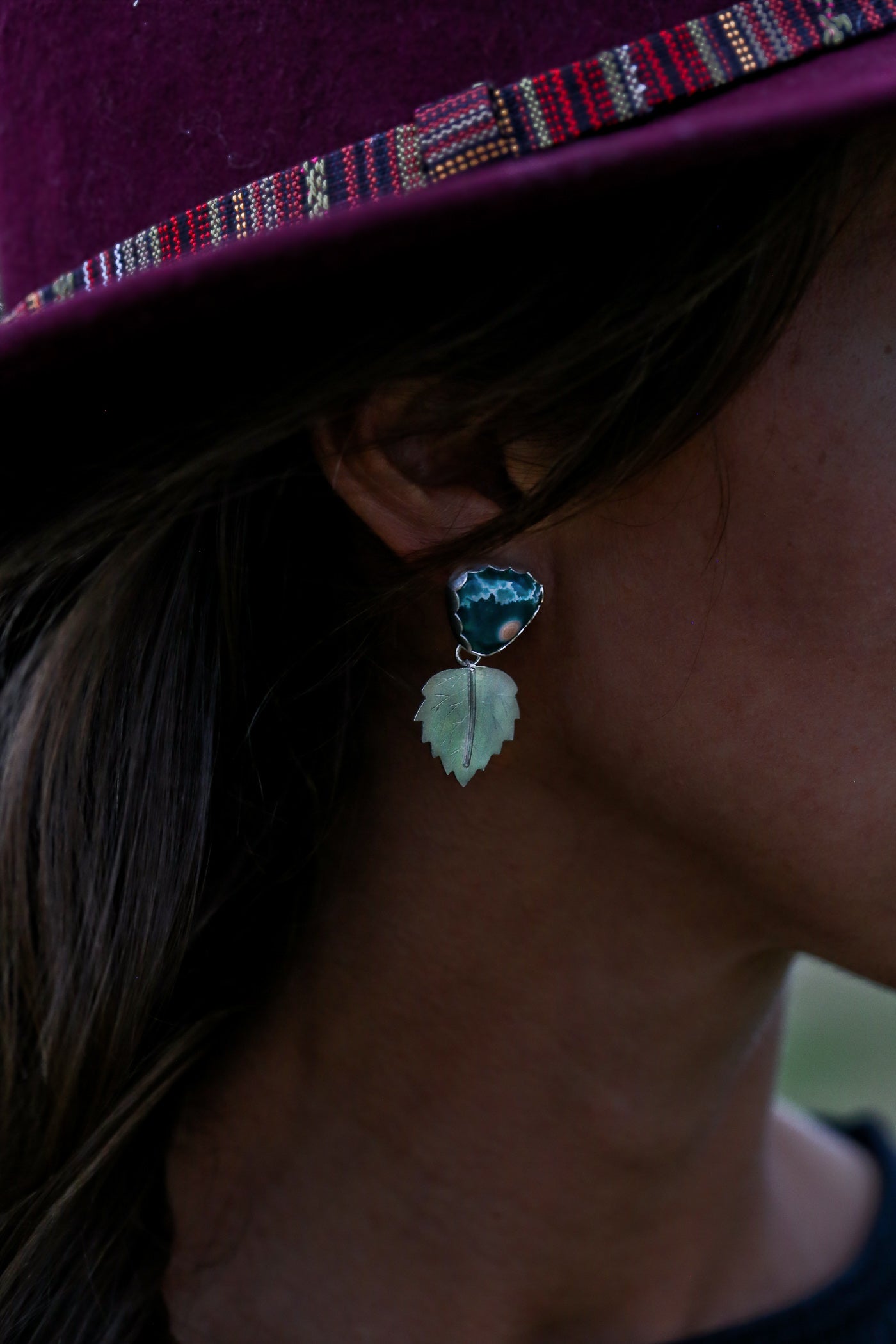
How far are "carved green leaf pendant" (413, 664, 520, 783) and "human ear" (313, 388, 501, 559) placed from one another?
0.10 meters

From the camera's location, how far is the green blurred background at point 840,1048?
3.53 meters

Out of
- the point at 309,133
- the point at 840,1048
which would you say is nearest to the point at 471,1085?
the point at 309,133

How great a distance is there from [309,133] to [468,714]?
392 mm

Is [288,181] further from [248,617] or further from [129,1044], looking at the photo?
[129,1044]

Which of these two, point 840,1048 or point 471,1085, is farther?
point 840,1048

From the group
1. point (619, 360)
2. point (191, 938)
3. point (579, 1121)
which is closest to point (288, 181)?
point (619, 360)

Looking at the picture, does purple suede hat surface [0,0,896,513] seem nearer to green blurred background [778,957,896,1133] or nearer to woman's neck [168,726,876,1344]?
woman's neck [168,726,876,1344]

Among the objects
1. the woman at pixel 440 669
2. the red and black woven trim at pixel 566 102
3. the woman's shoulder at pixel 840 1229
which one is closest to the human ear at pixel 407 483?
the woman at pixel 440 669

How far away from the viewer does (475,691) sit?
2.91 feet

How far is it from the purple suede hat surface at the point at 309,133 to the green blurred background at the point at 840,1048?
3.03m

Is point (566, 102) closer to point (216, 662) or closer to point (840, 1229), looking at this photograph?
point (216, 662)

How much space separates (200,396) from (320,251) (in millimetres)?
226

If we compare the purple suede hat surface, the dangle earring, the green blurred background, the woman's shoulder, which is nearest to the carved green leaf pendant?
the dangle earring

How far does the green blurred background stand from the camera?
11.6ft
